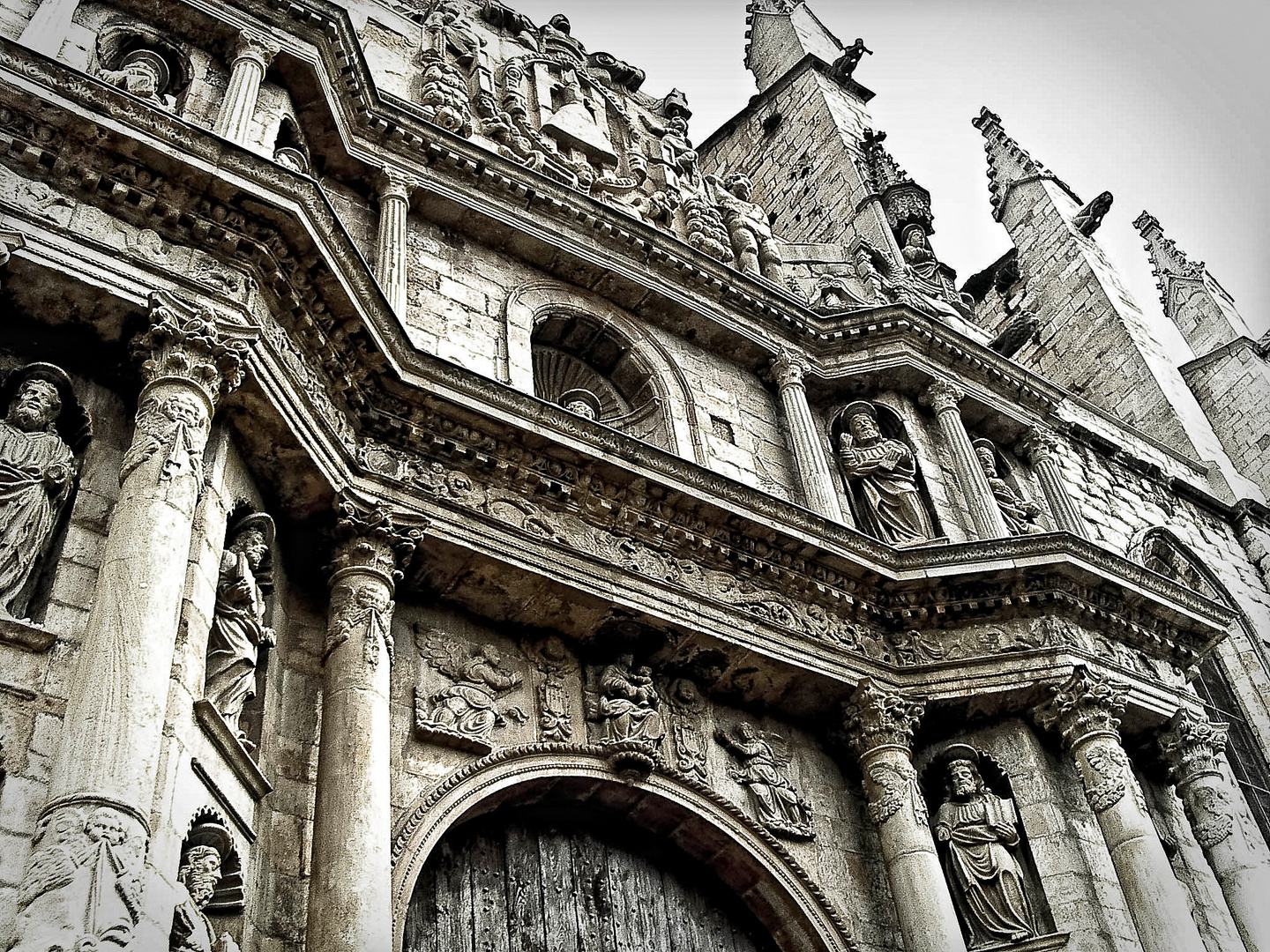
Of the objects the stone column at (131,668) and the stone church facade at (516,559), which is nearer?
the stone column at (131,668)

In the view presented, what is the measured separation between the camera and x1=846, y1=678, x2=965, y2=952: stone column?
28.5 ft

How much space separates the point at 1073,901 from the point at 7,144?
7992 mm

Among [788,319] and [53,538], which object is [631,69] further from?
[53,538]

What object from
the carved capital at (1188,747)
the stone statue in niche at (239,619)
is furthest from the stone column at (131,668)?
the carved capital at (1188,747)

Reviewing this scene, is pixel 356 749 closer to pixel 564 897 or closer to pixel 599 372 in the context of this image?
pixel 564 897

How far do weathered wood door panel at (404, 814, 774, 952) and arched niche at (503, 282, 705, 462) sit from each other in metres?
3.34

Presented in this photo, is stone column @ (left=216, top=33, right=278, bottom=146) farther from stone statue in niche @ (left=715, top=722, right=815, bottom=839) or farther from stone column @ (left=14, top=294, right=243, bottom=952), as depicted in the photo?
stone statue in niche @ (left=715, top=722, right=815, bottom=839)

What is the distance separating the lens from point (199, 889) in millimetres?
5922

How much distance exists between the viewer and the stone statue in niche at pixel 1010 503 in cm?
1220

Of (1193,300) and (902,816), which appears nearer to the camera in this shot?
(902,816)

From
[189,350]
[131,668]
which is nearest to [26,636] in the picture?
[131,668]

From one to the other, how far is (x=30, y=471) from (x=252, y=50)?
4.52 meters

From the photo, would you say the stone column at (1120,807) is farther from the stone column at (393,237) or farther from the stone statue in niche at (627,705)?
the stone column at (393,237)

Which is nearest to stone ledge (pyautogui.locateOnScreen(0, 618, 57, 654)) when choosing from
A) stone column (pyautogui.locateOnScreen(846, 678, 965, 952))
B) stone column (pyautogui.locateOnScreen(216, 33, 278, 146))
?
stone column (pyautogui.locateOnScreen(216, 33, 278, 146))
